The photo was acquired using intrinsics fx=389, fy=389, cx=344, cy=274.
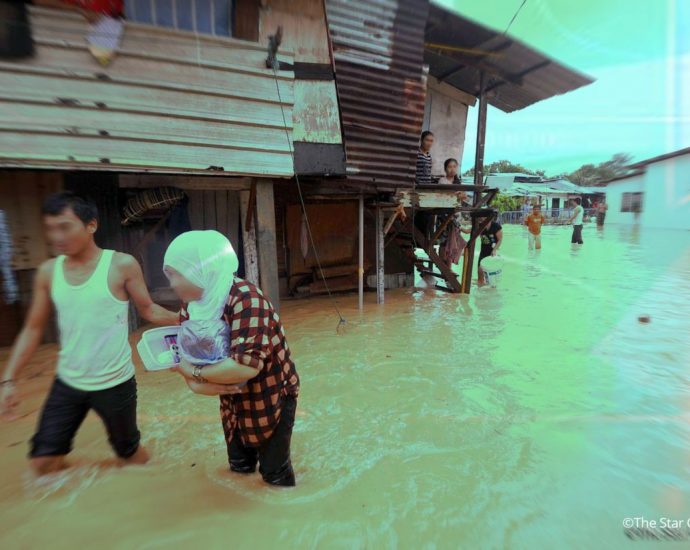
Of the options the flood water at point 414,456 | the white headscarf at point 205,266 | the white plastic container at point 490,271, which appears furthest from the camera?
the white plastic container at point 490,271

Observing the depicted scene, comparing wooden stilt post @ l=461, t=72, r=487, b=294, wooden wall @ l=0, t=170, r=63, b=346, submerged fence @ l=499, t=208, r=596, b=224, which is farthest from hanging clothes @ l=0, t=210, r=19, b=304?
submerged fence @ l=499, t=208, r=596, b=224

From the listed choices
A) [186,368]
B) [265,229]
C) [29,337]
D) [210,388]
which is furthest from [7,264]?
[210,388]

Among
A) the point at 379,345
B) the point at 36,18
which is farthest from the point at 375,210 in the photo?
the point at 36,18

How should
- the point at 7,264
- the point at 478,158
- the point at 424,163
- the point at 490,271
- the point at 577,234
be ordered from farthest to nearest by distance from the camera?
1. the point at 577,234
2. the point at 490,271
3. the point at 478,158
4. the point at 424,163
5. the point at 7,264

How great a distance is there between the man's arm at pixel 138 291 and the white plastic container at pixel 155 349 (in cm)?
22

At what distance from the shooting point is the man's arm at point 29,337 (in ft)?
6.66

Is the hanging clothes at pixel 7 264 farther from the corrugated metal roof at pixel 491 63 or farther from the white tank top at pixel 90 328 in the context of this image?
the corrugated metal roof at pixel 491 63

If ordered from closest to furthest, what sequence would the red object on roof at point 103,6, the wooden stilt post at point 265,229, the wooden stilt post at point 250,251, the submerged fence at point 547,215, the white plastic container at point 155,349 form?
the white plastic container at point 155,349, the red object on roof at point 103,6, the wooden stilt post at point 265,229, the wooden stilt post at point 250,251, the submerged fence at point 547,215

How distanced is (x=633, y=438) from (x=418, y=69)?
5839 mm

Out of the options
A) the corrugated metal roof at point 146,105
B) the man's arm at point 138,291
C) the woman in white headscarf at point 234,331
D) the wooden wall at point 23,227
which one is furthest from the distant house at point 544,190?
the woman in white headscarf at point 234,331

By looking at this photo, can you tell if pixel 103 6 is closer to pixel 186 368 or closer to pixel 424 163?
pixel 186 368

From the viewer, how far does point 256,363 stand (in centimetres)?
167

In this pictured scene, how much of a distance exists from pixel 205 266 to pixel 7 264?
4.76 metres

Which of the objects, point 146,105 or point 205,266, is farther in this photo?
point 146,105
